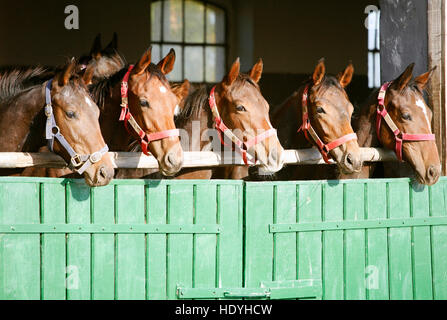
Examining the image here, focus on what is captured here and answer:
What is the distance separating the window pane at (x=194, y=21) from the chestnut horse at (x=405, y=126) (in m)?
6.33

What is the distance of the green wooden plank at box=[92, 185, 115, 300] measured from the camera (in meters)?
3.35

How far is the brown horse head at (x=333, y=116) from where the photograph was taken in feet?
13.1

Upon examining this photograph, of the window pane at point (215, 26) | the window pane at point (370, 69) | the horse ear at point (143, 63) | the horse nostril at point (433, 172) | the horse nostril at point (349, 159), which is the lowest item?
the horse nostril at point (433, 172)

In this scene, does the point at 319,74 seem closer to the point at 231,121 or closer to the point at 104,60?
the point at 231,121

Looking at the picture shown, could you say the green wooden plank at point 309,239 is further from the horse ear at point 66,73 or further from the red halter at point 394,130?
the horse ear at point 66,73

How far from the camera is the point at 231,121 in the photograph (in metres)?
4.07

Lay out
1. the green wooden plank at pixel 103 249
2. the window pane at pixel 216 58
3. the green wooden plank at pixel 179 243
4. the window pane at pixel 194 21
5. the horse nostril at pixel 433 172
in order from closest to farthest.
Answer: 1. the green wooden plank at pixel 103 249
2. the green wooden plank at pixel 179 243
3. the horse nostril at pixel 433 172
4. the window pane at pixel 194 21
5. the window pane at pixel 216 58

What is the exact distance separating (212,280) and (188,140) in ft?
3.97

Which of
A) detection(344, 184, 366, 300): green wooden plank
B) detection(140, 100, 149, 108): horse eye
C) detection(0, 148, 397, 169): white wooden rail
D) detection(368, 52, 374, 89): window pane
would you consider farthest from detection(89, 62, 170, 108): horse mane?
detection(368, 52, 374, 89): window pane

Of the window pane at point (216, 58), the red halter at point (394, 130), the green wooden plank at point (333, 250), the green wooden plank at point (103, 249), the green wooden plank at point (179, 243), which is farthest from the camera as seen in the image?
the window pane at point (216, 58)

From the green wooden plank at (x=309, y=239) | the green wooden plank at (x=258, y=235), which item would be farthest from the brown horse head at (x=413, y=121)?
the green wooden plank at (x=258, y=235)

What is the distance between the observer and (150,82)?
3.77 meters

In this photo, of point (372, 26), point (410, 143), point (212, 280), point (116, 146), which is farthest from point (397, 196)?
point (372, 26)

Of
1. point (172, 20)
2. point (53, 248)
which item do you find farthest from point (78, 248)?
point (172, 20)
